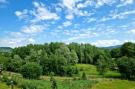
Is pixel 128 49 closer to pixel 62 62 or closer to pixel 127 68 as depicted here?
pixel 127 68

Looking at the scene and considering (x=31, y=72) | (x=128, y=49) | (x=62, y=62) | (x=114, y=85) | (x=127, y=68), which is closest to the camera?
(x=114, y=85)

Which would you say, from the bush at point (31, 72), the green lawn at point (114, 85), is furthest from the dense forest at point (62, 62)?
the green lawn at point (114, 85)

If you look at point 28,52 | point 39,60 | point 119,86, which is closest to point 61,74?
point 39,60

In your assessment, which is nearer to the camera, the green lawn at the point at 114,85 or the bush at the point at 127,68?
the green lawn at the point at 114,85

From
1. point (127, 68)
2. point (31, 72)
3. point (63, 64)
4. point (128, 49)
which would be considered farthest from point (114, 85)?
point (128, 49)

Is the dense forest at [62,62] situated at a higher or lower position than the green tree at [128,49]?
lower

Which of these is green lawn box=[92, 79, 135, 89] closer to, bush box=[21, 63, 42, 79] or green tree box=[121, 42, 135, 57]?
bush box=[21, 63, 42, 79]

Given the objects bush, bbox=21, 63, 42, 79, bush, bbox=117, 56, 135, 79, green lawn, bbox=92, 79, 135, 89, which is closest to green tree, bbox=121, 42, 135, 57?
bush, bbox=117, 56, 135, 79

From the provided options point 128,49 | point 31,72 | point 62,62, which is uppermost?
point 128,49

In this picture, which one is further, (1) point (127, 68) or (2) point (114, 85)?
(1) point (127, 68)

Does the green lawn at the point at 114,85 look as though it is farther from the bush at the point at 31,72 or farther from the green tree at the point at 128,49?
the green tree at the point at 128,49

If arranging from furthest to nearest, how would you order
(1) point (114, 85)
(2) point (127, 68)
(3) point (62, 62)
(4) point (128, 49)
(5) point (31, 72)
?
(4) point (128, 49), (3) point (62, 62), (2) point (127, 68), (5) point (31, 72), (1) point (114, 85)

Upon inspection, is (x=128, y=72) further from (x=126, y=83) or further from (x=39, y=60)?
(x=39, y=60)

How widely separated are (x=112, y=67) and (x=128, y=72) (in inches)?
1062
